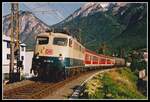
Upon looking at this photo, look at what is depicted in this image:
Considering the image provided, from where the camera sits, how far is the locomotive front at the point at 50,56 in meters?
30.5

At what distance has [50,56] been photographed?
101 ft

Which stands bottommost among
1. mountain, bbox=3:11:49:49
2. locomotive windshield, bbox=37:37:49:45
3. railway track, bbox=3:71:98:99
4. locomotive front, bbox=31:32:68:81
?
railway track, bbox=3:71:98:99

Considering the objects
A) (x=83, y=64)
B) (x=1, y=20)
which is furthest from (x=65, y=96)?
(x=83, y=64)

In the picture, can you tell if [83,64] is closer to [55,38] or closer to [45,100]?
[55,38]

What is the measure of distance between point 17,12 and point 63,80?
7267 millimetres

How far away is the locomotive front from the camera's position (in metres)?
30.5

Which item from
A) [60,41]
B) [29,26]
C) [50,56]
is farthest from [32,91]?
[60,41]

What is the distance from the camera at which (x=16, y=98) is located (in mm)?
22812

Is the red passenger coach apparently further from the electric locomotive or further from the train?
the electric locomotive

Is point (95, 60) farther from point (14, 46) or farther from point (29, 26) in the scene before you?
point (29, 26)

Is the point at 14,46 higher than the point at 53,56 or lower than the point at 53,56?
higher

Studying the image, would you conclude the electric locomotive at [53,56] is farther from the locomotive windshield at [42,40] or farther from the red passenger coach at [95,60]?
the red passenger coach at [95,60]

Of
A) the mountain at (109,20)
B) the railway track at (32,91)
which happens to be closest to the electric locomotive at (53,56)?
the mountain at (109,20)

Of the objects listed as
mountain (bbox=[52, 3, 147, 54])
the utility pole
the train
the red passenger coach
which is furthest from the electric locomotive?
the red passenger coach
